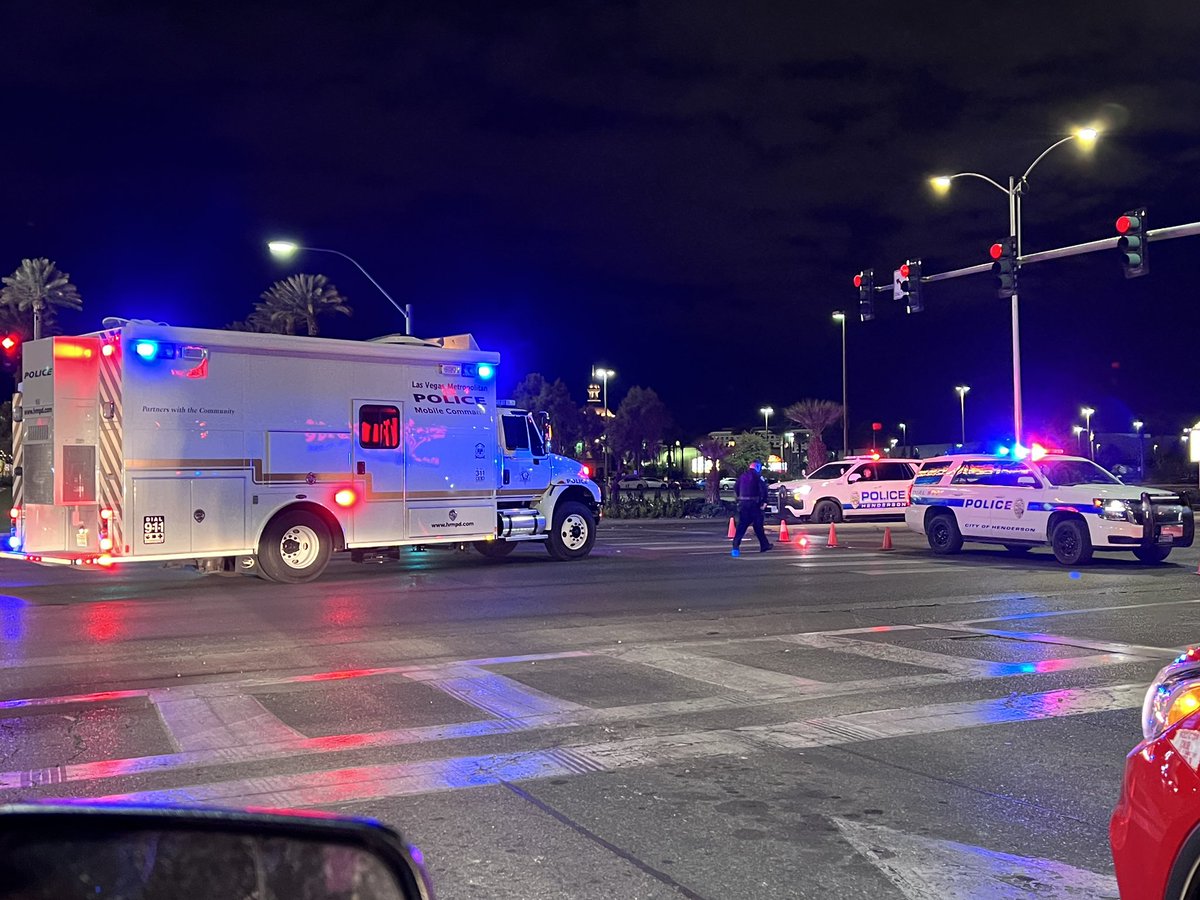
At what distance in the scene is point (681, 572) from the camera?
1605cm

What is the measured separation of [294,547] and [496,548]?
426 centimetres

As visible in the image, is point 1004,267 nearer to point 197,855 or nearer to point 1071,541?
point 1071,541

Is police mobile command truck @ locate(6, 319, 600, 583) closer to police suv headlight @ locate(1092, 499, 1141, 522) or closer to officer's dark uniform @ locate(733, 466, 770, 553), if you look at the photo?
officer's dark uniform @ locate(733, 466, 770, 553)

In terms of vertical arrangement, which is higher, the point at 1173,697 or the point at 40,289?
the point at 40,289

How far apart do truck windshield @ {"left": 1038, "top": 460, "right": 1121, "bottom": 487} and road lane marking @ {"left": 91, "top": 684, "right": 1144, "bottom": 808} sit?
10703 mm

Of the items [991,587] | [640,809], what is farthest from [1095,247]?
[640,809]

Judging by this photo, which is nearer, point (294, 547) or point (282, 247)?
point (294, 547)

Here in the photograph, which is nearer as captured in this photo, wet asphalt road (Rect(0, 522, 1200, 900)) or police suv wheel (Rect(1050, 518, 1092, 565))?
wet asphalt road (Rect(0, 522, 1200, 900))

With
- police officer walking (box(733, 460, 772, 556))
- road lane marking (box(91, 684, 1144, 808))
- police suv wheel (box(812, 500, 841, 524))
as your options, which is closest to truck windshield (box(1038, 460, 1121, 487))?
police officer walking (box(733, 460, 772, 556))

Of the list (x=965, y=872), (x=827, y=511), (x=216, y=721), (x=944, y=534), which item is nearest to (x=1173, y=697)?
(x=965, y=872)

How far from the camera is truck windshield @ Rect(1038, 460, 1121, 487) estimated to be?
58.2ft

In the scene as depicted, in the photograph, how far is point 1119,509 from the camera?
666 inches

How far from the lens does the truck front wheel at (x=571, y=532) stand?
1800 centimetres

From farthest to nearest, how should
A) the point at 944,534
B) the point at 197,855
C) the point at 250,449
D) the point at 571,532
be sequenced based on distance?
1. the point at 944,534
2. the point at 571,532
3. the point at 250,449
4. the point at 197,855
